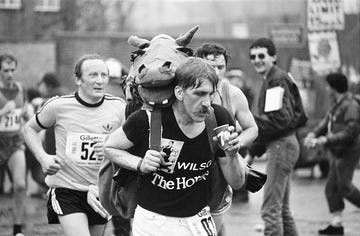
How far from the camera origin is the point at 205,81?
220 inches

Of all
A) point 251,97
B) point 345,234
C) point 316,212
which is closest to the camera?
point 345,234

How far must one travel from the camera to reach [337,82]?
1202 centimetres

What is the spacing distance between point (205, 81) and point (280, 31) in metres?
13.7

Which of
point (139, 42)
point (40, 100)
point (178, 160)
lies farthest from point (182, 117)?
point (40, 100)

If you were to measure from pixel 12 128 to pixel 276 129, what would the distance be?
403 cm

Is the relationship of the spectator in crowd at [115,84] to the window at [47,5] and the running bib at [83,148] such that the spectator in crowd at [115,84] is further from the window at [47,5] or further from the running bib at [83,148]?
the window at [47,5]

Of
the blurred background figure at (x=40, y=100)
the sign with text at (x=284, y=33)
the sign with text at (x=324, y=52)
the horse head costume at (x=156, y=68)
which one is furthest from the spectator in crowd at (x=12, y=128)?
the sign with text at (x=284, y=33)

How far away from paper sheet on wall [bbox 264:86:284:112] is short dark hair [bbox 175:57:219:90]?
3.92 metres

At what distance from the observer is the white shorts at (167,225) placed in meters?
5.79

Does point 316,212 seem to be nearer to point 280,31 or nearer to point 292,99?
point 292,99

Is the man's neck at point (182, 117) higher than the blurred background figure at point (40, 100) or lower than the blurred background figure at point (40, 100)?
higher

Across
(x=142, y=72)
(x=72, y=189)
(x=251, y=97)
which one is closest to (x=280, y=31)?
(x=251, y=97)

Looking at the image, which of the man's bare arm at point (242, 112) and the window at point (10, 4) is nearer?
the man's bare arm at point (242, 112)

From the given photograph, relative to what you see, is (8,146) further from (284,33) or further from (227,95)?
(284,33)
